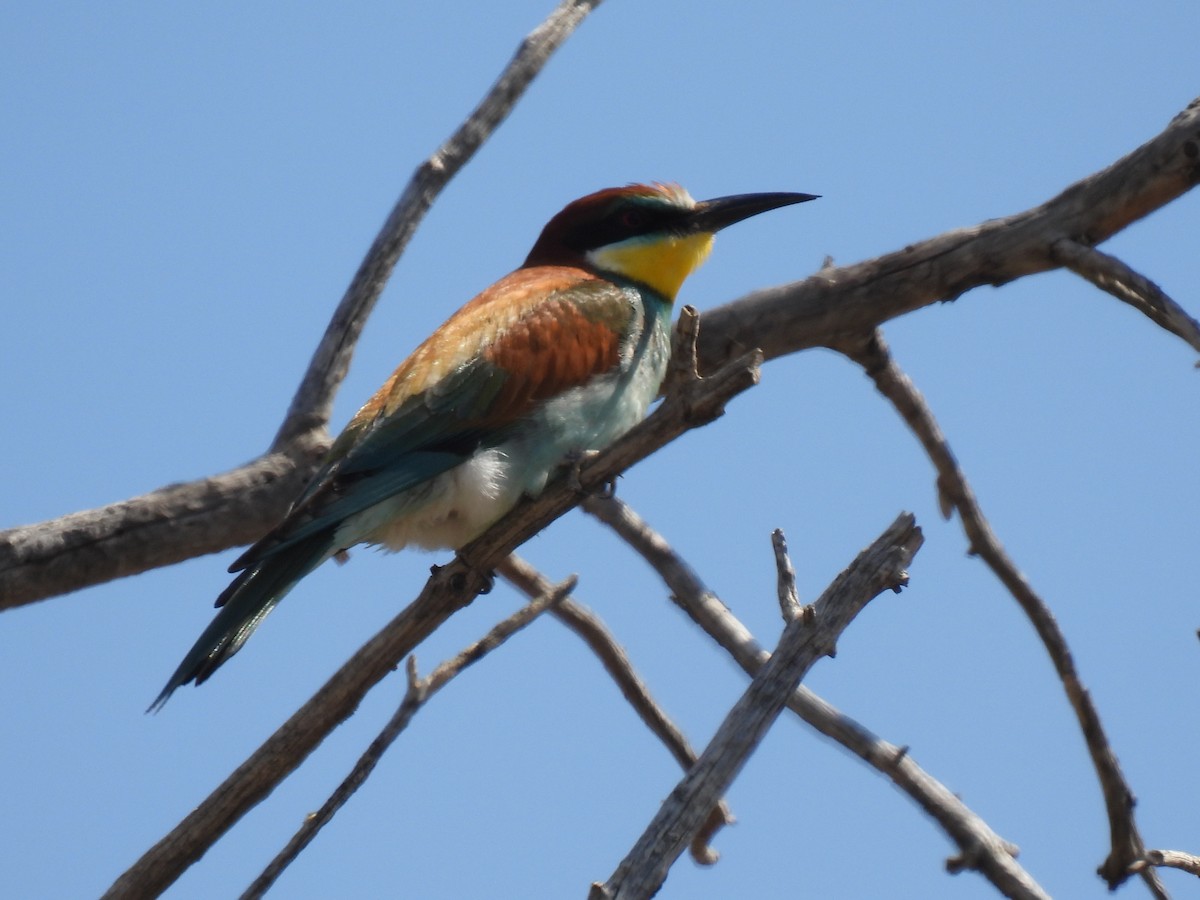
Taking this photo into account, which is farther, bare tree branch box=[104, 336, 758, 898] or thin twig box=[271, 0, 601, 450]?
thin twig box=[271, 0, 601, 450]

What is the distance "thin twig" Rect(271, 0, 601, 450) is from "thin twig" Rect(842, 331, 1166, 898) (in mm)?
1084

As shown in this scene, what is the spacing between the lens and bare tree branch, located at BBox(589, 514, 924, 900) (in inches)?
78.7

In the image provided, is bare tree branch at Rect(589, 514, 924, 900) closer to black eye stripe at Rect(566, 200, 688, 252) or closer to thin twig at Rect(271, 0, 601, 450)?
thin twig at Rect(271, 0, 601, 450)

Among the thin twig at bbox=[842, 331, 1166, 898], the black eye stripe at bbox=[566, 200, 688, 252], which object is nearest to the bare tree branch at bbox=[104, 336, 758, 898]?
the thin twig at bbox=[842, 331, 1166, 898]

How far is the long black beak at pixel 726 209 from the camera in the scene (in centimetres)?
438

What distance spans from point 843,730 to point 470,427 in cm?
104

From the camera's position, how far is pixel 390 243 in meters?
3.93

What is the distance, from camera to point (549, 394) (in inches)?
140

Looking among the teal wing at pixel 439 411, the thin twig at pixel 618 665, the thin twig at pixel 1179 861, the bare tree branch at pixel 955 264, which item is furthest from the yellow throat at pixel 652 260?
the thin twig at pixel 1179 861

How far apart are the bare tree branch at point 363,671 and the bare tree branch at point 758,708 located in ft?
1.35

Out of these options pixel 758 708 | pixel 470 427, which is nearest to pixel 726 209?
pixel 470 427

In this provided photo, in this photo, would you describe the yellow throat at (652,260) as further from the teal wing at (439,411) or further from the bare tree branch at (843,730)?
the bare tree branch at (843,730)

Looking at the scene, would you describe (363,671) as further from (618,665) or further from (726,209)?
(726,209)

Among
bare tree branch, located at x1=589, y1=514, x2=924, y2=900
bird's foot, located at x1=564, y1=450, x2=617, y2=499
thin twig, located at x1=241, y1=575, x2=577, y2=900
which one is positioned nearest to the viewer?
bare tree branch, located at x1=589, y1=514, x2=924, y2=900
